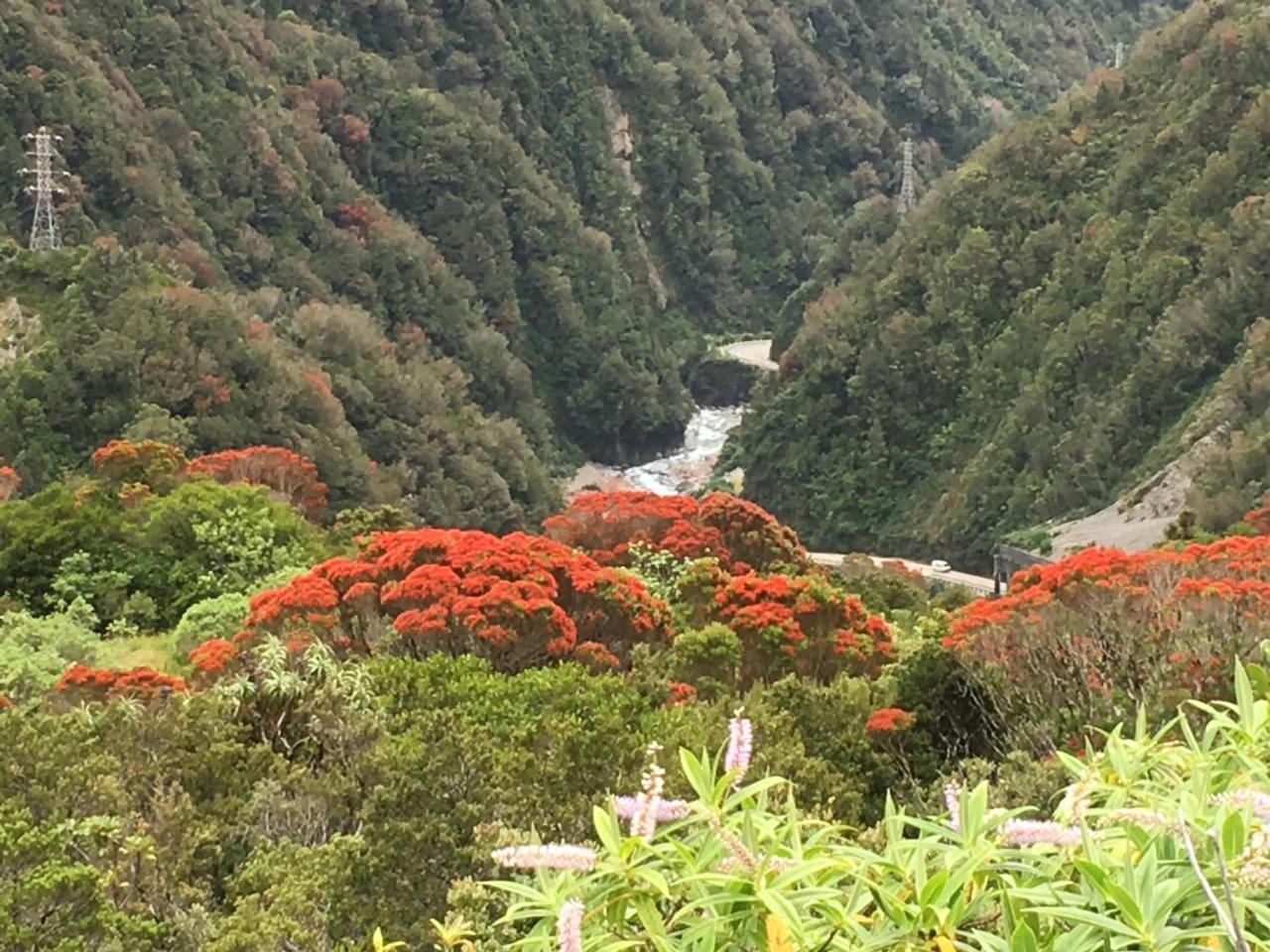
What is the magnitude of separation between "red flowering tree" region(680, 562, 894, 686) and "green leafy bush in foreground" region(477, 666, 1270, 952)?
1022cm

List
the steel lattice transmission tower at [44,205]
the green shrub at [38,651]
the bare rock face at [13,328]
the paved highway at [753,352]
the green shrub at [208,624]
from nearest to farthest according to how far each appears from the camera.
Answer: the green shrub at [38,651]
the green shrub at [208,624]
the bare rock face at [13,328]
the steel lattice transmission tower at [44,205]
the paved highway at [753,352]

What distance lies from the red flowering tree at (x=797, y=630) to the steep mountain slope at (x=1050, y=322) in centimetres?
3156

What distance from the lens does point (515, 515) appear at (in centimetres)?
5303

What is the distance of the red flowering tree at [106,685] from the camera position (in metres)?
12.2

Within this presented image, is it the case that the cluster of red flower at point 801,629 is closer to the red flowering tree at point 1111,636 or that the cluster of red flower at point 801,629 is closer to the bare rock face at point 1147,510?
the red flowering tree at point 1111,636

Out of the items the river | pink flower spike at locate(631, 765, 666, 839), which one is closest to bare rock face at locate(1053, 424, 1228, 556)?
the river

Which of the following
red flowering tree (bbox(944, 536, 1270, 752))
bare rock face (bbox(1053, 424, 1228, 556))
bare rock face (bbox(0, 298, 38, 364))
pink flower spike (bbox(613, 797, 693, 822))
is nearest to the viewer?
pink flower spike (bbox(613, 797, 693, 822))

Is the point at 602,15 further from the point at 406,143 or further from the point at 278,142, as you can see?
the point at 278,142

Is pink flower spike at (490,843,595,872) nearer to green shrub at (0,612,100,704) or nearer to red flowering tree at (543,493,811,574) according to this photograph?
green shrub at (0,612,100,704)

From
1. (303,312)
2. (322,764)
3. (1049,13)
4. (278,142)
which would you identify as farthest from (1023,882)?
(1049,13)

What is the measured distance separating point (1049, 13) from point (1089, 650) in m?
143

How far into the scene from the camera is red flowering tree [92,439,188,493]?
24562 millimetres

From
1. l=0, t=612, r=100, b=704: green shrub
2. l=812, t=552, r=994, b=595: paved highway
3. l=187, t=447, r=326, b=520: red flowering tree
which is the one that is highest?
l=0, t=612, r=100, b=704: green shrub

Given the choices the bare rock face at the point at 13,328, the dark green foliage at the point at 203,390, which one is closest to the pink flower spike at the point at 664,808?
the dark green foliage at the point at 203,390
